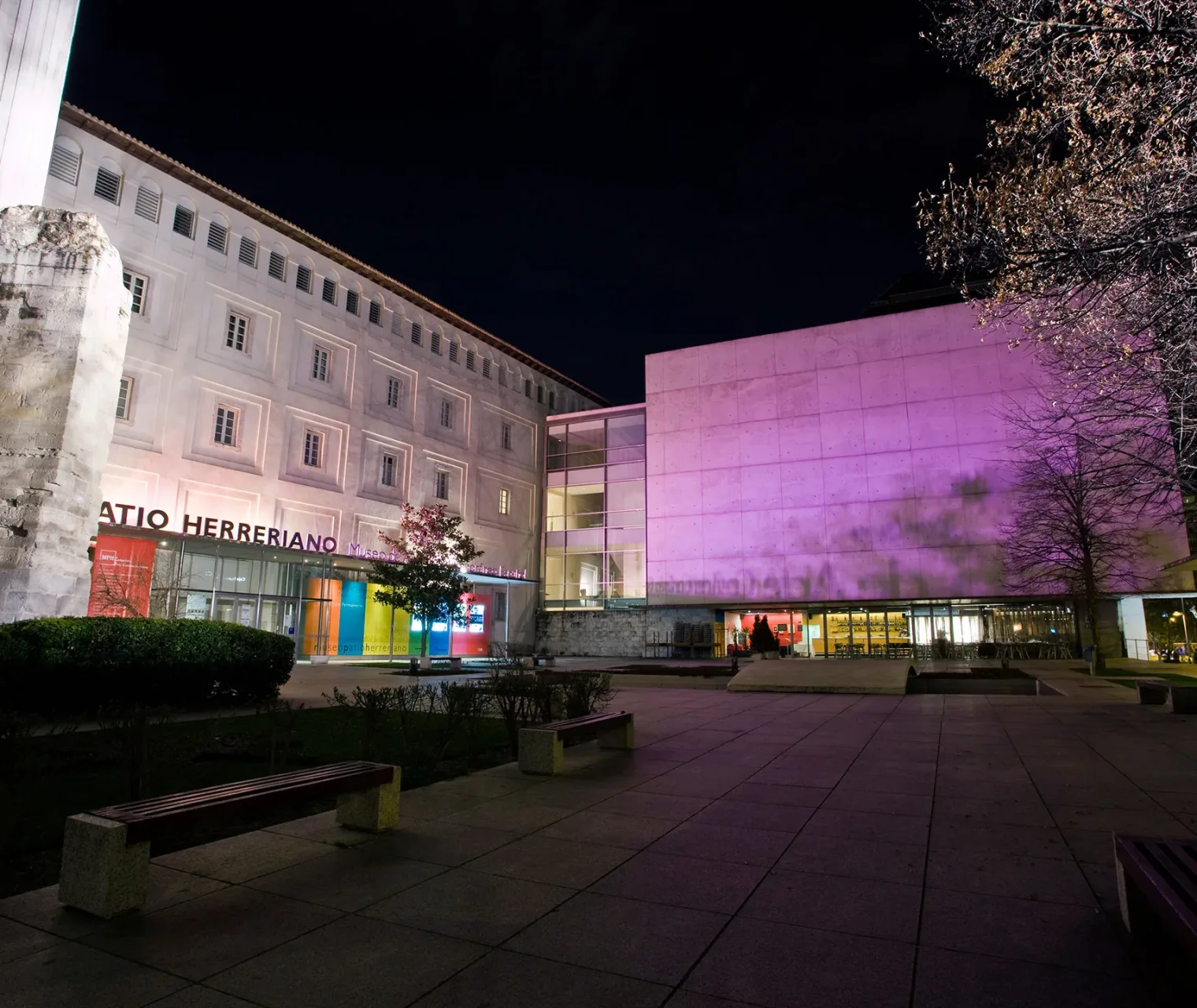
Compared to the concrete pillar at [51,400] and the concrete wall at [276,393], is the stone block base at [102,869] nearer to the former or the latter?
the concrete pillar at [51,400]

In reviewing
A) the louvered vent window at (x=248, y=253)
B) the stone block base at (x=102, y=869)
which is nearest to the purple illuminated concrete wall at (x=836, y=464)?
the louvered vent window at (x=248, y=253)

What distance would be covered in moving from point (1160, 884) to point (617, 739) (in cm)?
643

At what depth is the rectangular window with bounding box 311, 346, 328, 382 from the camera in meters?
35.2

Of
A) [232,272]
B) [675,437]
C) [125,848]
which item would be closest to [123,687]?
[125,848]

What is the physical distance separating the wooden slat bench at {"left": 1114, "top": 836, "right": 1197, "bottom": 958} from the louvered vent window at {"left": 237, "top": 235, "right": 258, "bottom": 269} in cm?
3634

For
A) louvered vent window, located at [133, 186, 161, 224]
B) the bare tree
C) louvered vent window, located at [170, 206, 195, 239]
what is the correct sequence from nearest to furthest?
the bare tree → louvered vent window, located at [133, 186, 161, 224] → louvered vent window, located at [170, 206, 195, 239]

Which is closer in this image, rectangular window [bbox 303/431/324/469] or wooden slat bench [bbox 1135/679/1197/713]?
wooden slat bench [bbox 1135/679/1197/713]

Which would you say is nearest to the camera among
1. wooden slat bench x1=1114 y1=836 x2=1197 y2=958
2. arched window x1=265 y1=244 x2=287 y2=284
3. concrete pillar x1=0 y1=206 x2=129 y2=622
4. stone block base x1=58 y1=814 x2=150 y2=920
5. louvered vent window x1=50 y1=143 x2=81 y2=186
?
wooden slat bench x1=1114 y1=836 x2=1197 y2=958

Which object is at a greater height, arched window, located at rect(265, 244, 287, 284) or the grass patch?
arched window, located at rect(265, 244, 287, 284)

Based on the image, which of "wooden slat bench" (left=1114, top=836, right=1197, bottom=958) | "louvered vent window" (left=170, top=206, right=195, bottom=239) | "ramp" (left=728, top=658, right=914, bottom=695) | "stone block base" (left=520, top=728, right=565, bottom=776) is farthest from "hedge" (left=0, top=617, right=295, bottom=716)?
"louvered vent window" (left=170, top=206, right=195, bottom=239)

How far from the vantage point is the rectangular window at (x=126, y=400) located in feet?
89.4

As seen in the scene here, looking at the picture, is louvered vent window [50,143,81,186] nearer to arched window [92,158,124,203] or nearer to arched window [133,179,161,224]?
arched window [92,158,124,203]

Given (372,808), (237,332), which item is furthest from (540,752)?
(237,332)

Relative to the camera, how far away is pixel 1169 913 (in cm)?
280
